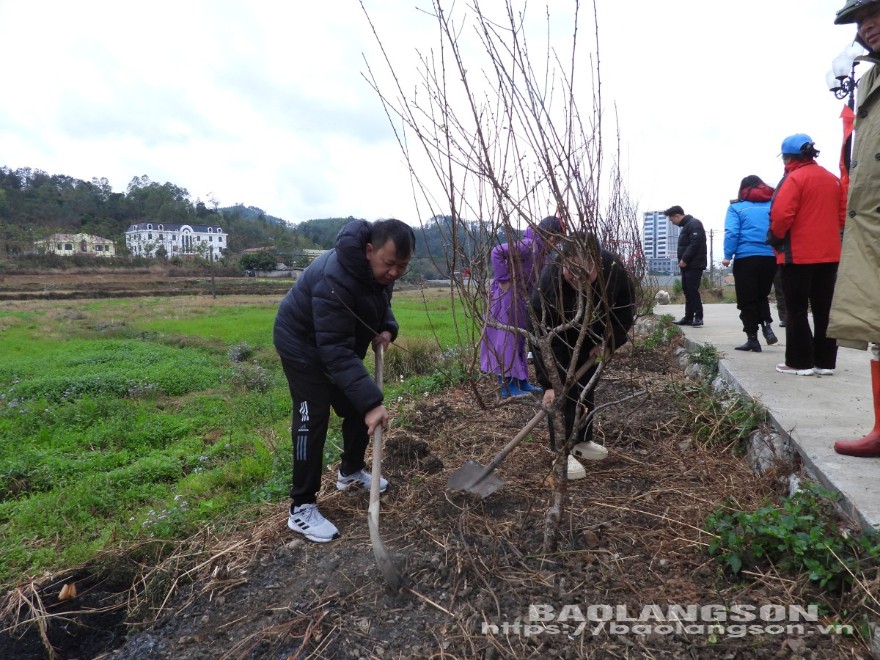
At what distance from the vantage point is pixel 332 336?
8.01 feet

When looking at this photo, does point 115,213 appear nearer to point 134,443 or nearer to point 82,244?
point 82,244

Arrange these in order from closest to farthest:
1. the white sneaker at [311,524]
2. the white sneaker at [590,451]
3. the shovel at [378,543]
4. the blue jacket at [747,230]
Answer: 1. the shovel at [378,543]
2. the white sneaker at [311,524]
3. the white sneaker at [590,451]
4. the blue jacket at [747,230]

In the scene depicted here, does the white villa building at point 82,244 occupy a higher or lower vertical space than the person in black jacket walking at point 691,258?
higher

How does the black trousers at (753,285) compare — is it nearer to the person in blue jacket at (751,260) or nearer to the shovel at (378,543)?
the person in blue jacket at (751,260)

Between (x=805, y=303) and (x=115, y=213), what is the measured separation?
8994 centimetres

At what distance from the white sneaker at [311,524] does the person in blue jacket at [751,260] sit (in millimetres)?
3803

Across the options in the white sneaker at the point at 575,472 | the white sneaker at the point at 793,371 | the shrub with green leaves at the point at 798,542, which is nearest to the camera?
the shrub with green leaves at the point at 798,542

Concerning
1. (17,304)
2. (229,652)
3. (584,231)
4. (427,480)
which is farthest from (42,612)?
(17,304)

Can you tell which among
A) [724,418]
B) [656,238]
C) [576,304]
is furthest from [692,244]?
[576,304]

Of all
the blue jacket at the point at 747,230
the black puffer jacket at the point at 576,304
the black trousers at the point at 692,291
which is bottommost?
the black trousers at the point at 692,291

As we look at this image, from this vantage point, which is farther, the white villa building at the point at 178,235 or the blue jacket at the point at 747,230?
the white villa building at the point at 178,235

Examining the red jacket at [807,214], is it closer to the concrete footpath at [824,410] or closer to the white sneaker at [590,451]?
the concrete footpath at [824,410]

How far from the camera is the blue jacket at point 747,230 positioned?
15.4 feet

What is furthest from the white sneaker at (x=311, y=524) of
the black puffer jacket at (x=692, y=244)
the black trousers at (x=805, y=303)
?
the black puffer jacket at (x=692, y=244)
